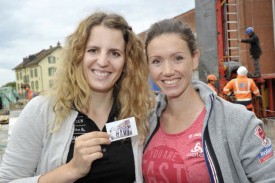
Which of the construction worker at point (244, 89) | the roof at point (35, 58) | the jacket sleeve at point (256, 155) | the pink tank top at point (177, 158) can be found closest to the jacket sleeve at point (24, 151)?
the pink tank top at point (177, 158)

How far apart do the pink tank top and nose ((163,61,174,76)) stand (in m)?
0.37

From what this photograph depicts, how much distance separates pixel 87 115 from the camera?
2404 mm

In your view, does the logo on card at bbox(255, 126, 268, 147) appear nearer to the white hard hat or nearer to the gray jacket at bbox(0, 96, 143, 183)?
the gray jacket at bbox(0, 96, 143, 183)

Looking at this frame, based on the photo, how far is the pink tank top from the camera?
2174mm

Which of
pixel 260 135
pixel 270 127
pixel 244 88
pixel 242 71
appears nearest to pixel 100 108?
pixel 260 135

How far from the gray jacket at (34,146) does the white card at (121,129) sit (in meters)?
0.27

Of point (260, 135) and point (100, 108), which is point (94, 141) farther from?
point (260, 135)

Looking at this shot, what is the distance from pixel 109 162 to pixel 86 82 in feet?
2.02

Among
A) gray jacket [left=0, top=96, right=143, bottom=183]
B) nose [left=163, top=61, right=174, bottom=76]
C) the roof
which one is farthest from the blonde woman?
the roof

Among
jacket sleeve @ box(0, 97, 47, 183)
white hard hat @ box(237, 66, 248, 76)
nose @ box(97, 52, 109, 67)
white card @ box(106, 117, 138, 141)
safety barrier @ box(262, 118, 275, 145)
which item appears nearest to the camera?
jacket sleeve @ box(0, 97, 47, 183)

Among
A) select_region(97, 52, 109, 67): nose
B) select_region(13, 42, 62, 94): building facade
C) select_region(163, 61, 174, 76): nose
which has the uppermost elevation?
select_region(13, 42, 62, 94): building facade

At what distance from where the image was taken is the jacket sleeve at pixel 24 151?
2.11 meters

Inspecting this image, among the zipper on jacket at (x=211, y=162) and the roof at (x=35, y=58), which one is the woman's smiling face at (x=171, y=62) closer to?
the zipper on jacket at (x=211, y=162)

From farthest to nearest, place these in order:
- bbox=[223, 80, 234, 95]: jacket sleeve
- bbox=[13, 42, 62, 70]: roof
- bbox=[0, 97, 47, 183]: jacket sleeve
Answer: bbox=[13, 42, 62, 70]: roof → bbox=[223, 80, 234, 95]: jacket sleeve → bbox=[0, 97, 47, 183]: jacket sleeve
